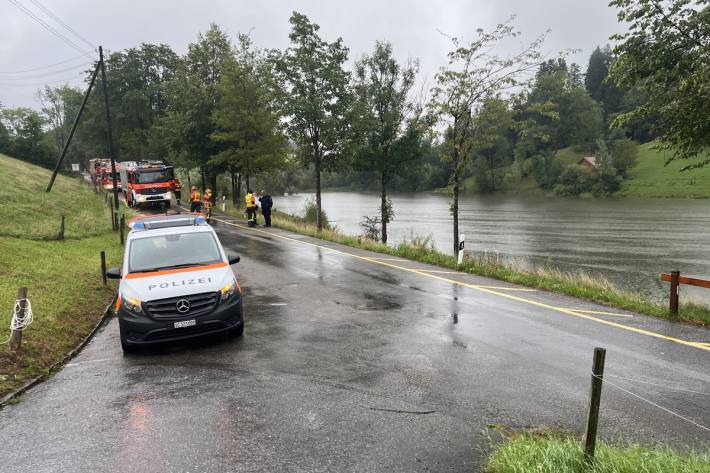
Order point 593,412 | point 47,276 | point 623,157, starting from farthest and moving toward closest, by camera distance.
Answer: point 623,157
point 47,276
point 593,412

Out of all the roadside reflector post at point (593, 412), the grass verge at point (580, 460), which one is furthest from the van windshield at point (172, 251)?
the roadside reflector post at point (593, 412)

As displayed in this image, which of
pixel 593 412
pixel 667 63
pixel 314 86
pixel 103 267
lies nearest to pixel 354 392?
pixel 593 412

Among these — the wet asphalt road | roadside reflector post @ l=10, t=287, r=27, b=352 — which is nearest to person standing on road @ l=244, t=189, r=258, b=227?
the wet asphalt road

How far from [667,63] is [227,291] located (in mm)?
12692

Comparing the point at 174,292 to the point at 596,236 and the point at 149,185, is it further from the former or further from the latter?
the point at 596,236

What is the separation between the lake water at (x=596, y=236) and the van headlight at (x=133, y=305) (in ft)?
43.8

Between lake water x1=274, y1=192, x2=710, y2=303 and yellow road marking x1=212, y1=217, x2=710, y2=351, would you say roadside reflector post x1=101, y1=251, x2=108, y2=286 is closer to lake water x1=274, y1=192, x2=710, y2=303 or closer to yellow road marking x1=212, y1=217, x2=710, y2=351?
yellow road marking x1=212, y1=217, x2=710, y2=351

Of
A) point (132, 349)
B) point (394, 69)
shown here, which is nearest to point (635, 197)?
point (394, 69)

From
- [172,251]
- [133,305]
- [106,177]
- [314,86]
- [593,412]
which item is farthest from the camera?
[106,177]

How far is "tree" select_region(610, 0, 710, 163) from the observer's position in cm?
1251

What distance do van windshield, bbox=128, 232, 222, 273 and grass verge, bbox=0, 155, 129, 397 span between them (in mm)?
1696

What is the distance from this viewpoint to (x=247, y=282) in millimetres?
12578

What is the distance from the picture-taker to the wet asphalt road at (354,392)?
177 inches

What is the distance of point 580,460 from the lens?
376cm
